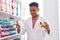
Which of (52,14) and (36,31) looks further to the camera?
(52,14)

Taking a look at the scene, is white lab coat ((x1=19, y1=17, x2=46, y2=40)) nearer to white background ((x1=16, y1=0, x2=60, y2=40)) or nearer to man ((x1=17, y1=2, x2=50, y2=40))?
man ((x1=17, y1=2, x2=50, y2=40))

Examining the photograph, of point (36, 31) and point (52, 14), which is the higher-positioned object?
point (52, 14)

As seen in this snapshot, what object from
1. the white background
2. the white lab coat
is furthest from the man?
the white background

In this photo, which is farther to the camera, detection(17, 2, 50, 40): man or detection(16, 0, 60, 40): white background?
detection(16, 0, 60, 40): white background

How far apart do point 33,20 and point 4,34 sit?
588 millimetres

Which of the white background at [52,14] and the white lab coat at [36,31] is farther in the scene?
the white background at [52,14]

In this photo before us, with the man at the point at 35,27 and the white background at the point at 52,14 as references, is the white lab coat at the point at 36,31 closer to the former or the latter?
the man at the point at 35,27

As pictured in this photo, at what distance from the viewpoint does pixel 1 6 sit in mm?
1491

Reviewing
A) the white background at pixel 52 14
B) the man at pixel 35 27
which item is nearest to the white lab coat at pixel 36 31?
the man at pixel 35 27

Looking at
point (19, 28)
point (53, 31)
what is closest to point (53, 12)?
point (53, 31)

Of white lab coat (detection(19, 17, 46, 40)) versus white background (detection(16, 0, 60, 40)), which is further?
white background (detection(16, 0, 60, 40))

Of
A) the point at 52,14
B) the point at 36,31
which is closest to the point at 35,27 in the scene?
the point at 36,31

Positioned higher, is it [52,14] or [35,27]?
→ [52,14]

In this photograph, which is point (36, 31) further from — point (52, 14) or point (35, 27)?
point (52, 14)
